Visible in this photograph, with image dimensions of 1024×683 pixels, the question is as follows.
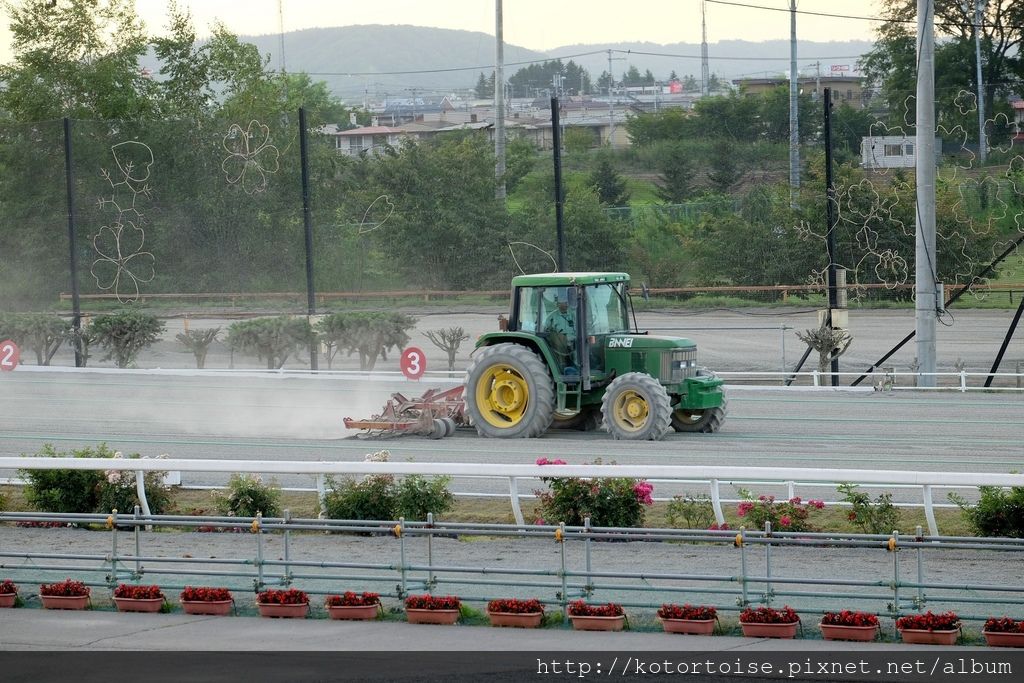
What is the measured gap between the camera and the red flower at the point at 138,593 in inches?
428

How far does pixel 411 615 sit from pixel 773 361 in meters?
19.5

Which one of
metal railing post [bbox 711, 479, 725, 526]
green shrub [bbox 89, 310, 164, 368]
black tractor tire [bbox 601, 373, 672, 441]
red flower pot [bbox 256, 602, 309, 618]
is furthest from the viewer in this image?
green shrub [bbox 89, 310, 164, 368]

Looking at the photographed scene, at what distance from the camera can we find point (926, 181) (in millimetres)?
23344

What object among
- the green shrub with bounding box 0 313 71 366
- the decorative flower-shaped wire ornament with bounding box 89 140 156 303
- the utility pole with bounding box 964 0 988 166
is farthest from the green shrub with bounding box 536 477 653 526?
the decorative flower-shaped wire ornament with bounding box 89 140 156 303

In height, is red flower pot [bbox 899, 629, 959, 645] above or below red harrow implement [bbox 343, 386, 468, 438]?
below

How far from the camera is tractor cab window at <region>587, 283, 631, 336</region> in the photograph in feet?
61.8

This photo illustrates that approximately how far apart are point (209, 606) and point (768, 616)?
4.15 m

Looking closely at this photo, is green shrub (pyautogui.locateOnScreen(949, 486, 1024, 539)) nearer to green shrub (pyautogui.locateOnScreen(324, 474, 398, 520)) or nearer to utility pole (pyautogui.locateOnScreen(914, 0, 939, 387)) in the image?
green shrub (pyautogui.locateOnScreen(324, 474, 398, 520))

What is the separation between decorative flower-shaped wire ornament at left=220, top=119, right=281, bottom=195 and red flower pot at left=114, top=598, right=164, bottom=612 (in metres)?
21.3

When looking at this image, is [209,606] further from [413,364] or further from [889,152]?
[889,152]

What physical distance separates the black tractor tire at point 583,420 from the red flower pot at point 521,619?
30.8ft

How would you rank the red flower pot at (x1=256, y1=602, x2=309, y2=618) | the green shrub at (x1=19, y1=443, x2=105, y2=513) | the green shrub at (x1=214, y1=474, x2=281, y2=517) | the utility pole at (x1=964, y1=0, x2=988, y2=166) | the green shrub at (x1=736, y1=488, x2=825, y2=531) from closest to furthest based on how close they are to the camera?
1. the red flower pot at (x1=256, y1=602, x2=309, y2=618)
2. the green shrub at (x1=736, y1=488, x2=825, y2=531)
3. the green shrub at (x1=214, y1=474, x2=281, y2=517)
4. the green shrub at (x1=19, y1=443, x2=105, y2=513)
5. the utility pole at (x1=964, y1=0, x2=988, y2=166)

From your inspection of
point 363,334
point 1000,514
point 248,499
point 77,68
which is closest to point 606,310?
point 248,499

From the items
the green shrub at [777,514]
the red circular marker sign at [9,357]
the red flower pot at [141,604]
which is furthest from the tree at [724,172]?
the red flower pot at [141,604]
